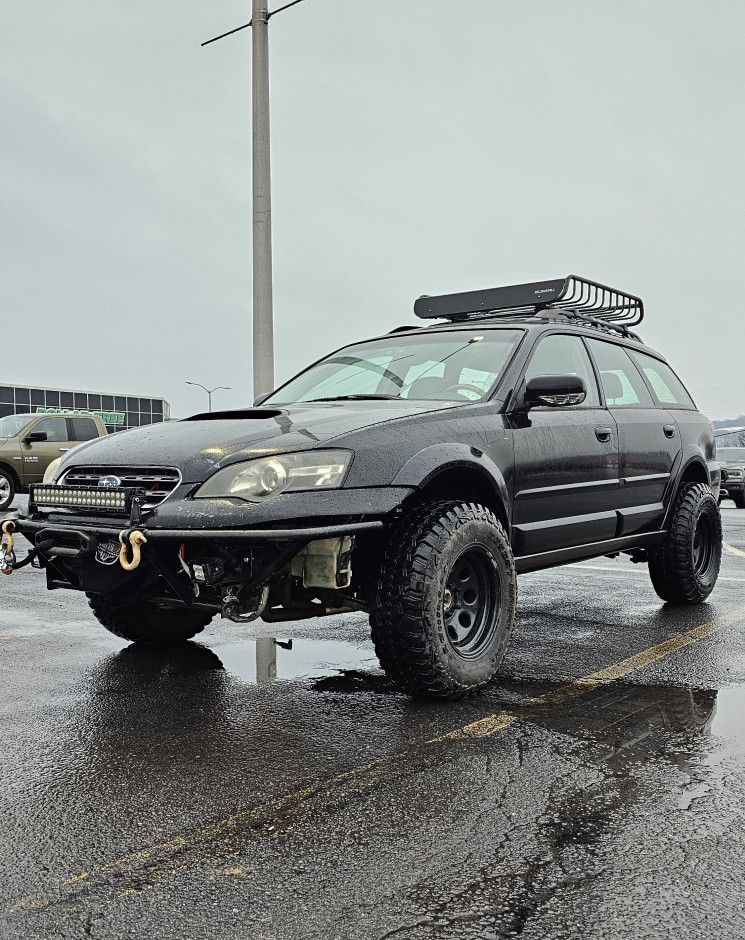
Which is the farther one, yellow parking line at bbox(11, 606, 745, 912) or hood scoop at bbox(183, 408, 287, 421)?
hood scoop at bbox(183, 408, 287, 421)

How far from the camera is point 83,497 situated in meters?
4.23

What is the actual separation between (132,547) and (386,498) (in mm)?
1065

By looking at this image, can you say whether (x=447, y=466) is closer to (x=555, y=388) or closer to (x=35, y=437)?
(x=555, y=388)

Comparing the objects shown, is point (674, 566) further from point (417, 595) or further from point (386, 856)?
point (386, 856)

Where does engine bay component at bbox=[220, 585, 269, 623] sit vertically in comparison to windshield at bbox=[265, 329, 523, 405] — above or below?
below

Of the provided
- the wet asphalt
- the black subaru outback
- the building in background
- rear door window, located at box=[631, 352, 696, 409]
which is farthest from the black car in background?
the building in background

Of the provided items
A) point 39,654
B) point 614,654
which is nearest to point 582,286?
point 614,654

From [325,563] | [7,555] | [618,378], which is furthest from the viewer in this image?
[618,378]

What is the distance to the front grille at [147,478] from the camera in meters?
3.97

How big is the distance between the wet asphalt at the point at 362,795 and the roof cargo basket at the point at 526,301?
7.40 feet

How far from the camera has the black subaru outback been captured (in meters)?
3.89

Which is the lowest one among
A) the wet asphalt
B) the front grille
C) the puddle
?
the puddle

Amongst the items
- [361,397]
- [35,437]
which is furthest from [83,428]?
[361,397]

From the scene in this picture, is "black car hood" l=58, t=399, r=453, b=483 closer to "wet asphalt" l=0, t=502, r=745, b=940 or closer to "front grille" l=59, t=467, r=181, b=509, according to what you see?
"front grille" l=59, t=467, r=181, b=509
